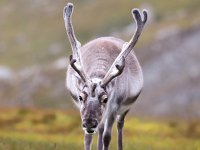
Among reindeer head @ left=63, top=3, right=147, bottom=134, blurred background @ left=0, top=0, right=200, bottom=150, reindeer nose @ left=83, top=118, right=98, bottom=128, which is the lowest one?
reindeer nose @ left=83, top=118, right=98, bottom=128

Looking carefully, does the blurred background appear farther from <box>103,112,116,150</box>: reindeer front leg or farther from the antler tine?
the antler tine

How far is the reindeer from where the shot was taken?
518 inches

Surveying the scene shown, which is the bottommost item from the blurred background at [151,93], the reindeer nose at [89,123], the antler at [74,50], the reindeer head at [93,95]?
the reindeer nose at [89,123]

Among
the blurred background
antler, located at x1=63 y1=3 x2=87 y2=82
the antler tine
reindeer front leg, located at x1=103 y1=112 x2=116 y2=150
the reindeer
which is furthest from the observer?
the blurred background

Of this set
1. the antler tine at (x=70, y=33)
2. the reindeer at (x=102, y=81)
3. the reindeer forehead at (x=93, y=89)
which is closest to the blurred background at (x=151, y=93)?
the reindeer at (x=102, y=81)

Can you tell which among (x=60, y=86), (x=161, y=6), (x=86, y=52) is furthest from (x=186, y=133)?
(x=161, y=6)

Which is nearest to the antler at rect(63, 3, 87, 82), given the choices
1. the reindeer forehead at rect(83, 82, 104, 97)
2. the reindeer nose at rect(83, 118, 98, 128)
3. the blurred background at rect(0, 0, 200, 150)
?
the reindeer forehead at rect(83, 82, 104, 97)

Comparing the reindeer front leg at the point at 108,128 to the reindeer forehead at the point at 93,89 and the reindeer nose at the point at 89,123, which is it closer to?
the reindeer forehead at the point at 93,89

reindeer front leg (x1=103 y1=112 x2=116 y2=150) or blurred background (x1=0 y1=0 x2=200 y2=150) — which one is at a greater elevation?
blurred background (x1=0 y1=0 x2=200 y2=150)

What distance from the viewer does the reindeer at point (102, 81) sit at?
43.2ft

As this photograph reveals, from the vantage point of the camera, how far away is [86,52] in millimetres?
16750

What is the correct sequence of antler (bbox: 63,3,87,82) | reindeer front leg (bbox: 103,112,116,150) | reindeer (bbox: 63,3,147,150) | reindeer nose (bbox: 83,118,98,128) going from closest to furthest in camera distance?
reindeer nose (bbox: 83,118,98,128)
reindeer (bbox: 63,3,147,150)
antler (bbox: 63,3,87,82)
reindeer front leg (bbox: 103,112,116,150)

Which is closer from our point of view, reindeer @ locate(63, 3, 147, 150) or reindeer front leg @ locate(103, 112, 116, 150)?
reindeer @ locate(63, 3, 147, 150)

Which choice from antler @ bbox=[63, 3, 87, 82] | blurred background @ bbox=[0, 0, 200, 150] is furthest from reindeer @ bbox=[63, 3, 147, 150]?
blurred background @ bbox=[0, 0, 200, 150]
